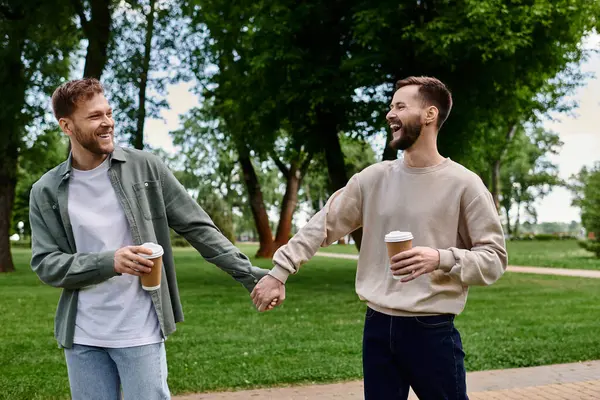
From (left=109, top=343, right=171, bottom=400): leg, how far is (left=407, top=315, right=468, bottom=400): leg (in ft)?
3.72

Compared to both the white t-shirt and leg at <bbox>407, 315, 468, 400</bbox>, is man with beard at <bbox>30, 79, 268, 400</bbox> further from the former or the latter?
leg at <bbox>407, 315, 468, 400</bbox>

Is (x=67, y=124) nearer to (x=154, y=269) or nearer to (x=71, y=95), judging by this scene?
(x=71, y=95)

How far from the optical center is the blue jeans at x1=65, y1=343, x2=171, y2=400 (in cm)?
314

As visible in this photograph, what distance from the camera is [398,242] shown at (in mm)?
3027

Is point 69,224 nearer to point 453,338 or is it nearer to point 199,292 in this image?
point 453,338

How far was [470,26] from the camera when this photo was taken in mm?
14844

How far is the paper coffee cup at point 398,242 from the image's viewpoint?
3.01 metres

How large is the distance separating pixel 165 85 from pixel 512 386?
64.4ft

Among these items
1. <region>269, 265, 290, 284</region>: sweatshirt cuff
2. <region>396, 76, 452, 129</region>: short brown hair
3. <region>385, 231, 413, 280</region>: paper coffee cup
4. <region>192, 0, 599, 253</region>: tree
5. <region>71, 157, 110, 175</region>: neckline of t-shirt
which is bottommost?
<region>269, 265, 290, 284</region>: sweatshirt cuff

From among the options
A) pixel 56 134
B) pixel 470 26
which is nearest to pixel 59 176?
pixel 470 26

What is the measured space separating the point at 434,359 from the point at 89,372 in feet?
4.97

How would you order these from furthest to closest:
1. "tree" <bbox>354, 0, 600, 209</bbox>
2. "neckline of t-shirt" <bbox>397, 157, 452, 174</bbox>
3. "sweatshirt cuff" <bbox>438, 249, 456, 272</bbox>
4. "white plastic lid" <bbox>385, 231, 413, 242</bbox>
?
"tree" <bbox>354, 0, 600, 209</bbox>, "neckline of t-shirt" <bbox>397, 157, 452, 174</bbox>, "sweatshirt cuff" <bbox>438, 249, 456, 272</bbox>, "white plastic lid" <bbox>385, 231, 413, 242</bbox>

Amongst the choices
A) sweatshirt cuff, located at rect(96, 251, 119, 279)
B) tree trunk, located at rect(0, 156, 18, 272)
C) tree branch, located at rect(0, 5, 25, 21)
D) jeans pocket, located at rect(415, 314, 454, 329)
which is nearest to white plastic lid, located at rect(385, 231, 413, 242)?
jeans pocket, located at rect(415, 314, 454, 329)

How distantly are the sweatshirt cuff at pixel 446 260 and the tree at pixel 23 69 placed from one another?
64.4 ft
